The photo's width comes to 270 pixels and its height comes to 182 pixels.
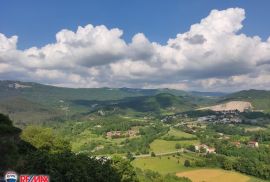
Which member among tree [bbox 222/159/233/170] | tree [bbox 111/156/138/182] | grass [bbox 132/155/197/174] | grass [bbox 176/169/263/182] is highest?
tree [bbox 111/156/138/182]

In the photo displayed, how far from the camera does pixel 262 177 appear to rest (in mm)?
162375

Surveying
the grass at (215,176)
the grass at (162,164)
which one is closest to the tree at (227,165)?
the grass at (215,176)

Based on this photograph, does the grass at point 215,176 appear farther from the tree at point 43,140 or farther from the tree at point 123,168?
the tree at point 123,168

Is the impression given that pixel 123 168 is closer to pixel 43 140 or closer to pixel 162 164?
pixel 43 140

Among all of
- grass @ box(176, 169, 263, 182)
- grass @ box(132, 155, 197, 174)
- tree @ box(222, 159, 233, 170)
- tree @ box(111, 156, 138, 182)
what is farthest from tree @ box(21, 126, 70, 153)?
tree @ box(222, 159, 233, 170)

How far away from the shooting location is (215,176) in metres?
156

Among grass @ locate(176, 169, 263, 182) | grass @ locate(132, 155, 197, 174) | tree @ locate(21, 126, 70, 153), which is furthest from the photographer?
grass @ locate(132, 155, 197, 174)

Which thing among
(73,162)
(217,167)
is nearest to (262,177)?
(217,167)

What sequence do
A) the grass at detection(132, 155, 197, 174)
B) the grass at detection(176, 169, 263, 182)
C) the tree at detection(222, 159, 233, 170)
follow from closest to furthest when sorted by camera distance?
1. the grass at detection(176, 169, 263, 182)
2. the grass at detection(132, 155, 197, 174)
3. the tree at detection(222, 159, 233, 170)

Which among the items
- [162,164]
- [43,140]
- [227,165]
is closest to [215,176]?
[227,165]

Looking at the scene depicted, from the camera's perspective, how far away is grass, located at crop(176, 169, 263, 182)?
150875mm

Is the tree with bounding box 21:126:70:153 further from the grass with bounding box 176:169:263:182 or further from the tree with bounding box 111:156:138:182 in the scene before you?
the grass with bounding box 176:169:263:182

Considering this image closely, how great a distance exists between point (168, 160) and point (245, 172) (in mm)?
37866

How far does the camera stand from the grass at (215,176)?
151m
